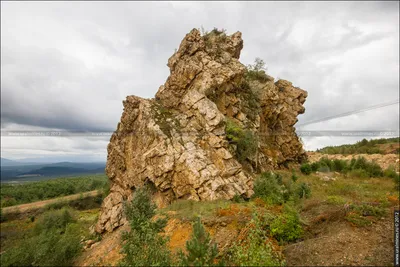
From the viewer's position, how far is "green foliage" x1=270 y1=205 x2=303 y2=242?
1097 centimetres

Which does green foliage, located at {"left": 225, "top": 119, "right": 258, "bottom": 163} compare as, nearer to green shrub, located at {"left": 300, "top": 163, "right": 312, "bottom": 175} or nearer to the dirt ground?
green shrub, located at {"left": 300, "top": 163, "right": 312, "bottom": 175}

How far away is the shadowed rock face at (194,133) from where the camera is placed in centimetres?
1945

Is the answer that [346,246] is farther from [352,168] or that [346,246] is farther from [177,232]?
[352,168]

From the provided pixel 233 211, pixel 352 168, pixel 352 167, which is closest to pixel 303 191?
pixel 233 211

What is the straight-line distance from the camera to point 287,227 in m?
11.2

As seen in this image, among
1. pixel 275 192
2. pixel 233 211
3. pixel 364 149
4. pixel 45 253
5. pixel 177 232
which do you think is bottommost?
pixel 45 253

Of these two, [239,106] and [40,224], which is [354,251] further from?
[40,224]

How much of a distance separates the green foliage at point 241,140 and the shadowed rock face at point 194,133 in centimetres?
26

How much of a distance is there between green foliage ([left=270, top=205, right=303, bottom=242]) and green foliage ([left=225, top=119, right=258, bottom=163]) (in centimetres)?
1154

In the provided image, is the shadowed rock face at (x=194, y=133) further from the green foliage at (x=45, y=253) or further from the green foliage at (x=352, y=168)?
the green foliage at (x=45, y=253)

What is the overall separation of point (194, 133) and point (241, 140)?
5528 mm

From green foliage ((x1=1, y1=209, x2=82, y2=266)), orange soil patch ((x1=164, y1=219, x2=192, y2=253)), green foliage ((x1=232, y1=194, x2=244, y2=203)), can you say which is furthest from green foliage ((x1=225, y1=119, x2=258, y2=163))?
green foliage ((x1=1, y1=209, x2=82, y2=266))

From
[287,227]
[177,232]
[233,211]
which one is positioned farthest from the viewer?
[233,211]

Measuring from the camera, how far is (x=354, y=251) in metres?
8.72
